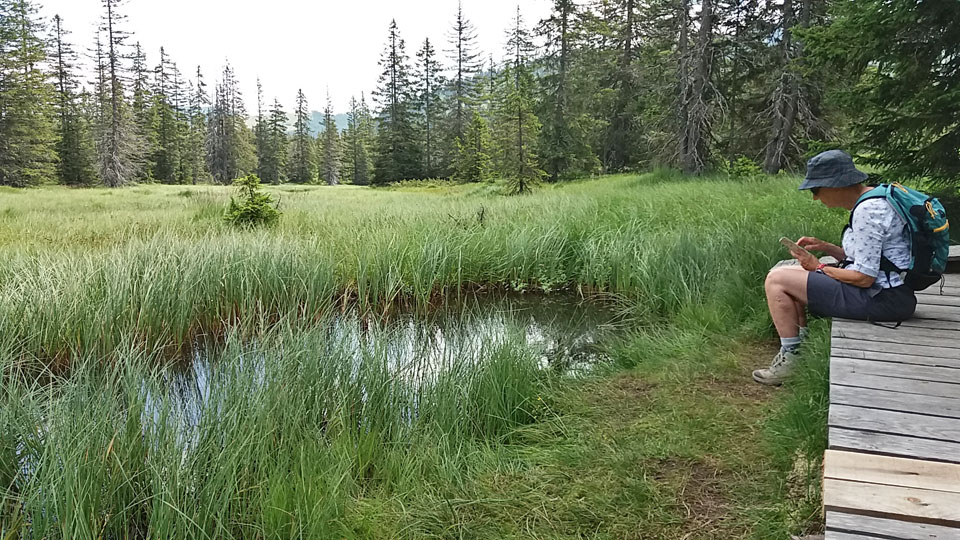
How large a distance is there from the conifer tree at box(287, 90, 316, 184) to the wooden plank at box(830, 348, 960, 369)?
177ft

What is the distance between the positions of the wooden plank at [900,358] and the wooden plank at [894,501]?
1180 mm

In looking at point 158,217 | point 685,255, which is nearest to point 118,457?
point 685,255

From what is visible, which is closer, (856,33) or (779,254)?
(856,33)

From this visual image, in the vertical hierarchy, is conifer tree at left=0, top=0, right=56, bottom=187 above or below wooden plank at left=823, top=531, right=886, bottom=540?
A: above

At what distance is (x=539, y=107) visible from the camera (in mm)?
27750

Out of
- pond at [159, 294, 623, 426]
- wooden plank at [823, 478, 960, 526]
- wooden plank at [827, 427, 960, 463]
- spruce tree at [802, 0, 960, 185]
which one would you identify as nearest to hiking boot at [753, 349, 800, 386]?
pond at [159, 294, 623, 426]

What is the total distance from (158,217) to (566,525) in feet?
35.4

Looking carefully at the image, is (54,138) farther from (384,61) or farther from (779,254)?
(779,254)

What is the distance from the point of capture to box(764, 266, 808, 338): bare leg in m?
3.29

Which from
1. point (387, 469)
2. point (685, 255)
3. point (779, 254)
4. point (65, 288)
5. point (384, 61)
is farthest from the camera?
point (384, 61)

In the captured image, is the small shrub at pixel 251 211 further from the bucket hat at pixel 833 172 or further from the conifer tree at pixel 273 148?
the conifer tree at pixel 273 148

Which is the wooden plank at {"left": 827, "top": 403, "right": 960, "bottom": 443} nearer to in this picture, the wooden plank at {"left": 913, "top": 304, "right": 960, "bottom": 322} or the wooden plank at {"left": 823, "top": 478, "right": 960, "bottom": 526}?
the wooden plank at {"left": 823, "top": 478, "right": 960, "bottom": 526}

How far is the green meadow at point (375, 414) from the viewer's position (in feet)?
7.16

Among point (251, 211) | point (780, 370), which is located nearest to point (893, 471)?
point (780, 370)
